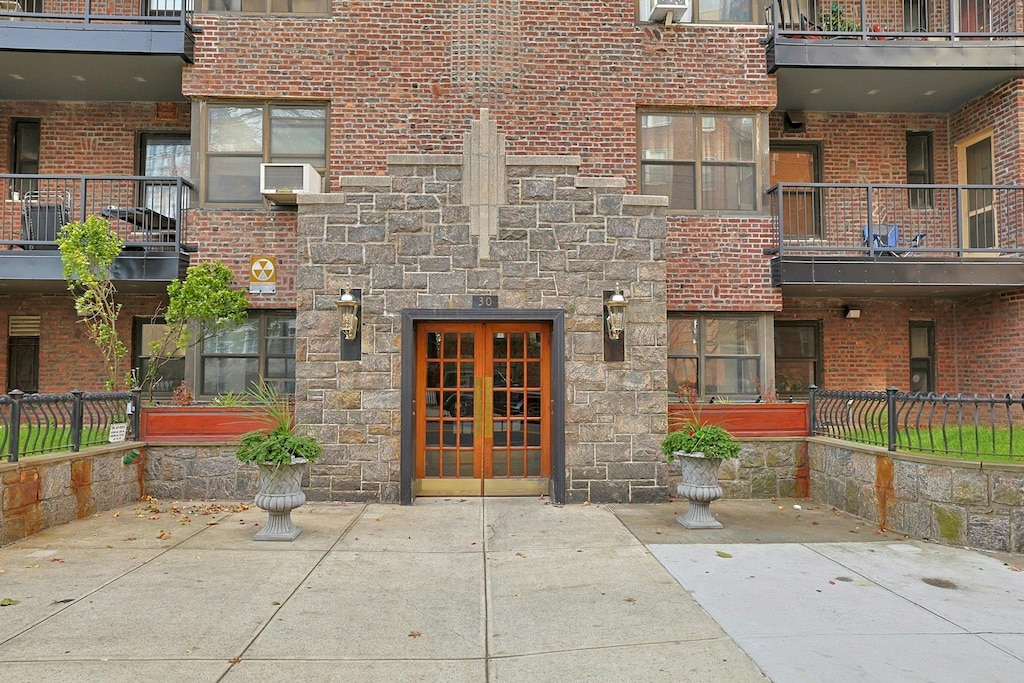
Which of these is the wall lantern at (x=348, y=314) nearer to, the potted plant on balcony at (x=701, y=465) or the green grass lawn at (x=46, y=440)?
the green grass lawn at (x=46, y=440)

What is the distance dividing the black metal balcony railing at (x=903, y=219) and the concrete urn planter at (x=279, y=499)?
27.5 ft

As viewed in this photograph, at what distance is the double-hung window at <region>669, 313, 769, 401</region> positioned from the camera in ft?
34.8

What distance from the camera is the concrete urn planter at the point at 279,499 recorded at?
687 cm

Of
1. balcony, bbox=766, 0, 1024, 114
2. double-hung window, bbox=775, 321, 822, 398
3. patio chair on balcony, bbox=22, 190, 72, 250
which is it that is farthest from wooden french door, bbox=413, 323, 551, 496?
balcony, bbox=766, 0, 1024, 114

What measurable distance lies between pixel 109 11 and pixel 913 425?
14033mm

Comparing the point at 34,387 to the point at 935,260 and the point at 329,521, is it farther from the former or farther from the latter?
the point at 935,260

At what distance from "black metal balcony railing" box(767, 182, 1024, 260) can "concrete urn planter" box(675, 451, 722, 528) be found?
4949 millimetres

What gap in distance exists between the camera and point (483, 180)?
28.1 ft

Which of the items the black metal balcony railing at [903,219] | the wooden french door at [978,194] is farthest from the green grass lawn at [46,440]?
the wooden french door at [978,194]

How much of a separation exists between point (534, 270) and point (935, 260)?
23.1 feet

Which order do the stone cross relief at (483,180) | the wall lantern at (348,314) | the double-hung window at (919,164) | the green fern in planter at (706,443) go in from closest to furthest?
1. the green fern in planter at (706,443)
2. the wall lantern at (348,314)
3. the stone cross relief at (483,180)
4. the double-hung window at (919,164)

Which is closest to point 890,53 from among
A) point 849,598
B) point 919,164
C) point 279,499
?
point 919,164

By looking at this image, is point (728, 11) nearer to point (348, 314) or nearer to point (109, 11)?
point (348, 314)

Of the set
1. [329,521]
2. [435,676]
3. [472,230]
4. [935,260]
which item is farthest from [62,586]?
[935,260]
